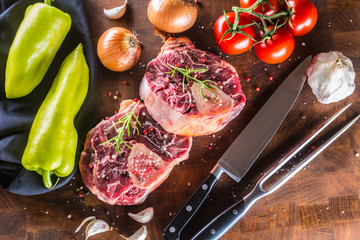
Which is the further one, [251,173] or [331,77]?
[251,173]

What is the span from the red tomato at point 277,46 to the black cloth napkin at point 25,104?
106 cm

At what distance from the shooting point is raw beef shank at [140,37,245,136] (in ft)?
6.39

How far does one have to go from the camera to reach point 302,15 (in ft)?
6.54

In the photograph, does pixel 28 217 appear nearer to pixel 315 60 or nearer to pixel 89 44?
pixel 89 44

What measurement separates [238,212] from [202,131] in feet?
1.76

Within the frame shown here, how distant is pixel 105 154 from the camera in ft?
6.49

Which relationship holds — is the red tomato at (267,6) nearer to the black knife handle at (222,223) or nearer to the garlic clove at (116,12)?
the garlic clove at (116,12)

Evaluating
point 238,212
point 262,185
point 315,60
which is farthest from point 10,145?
point 315,60

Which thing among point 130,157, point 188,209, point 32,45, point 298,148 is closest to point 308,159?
point 298,148

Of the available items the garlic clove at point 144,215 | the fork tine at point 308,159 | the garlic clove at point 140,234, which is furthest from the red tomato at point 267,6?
the garlic clove at point 140,234

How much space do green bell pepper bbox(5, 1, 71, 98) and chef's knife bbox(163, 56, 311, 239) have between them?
47.4 inches

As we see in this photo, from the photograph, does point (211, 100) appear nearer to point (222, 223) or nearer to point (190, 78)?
point (190, 78)

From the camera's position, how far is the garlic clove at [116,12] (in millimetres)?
2023

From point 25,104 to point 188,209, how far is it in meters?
1.19
